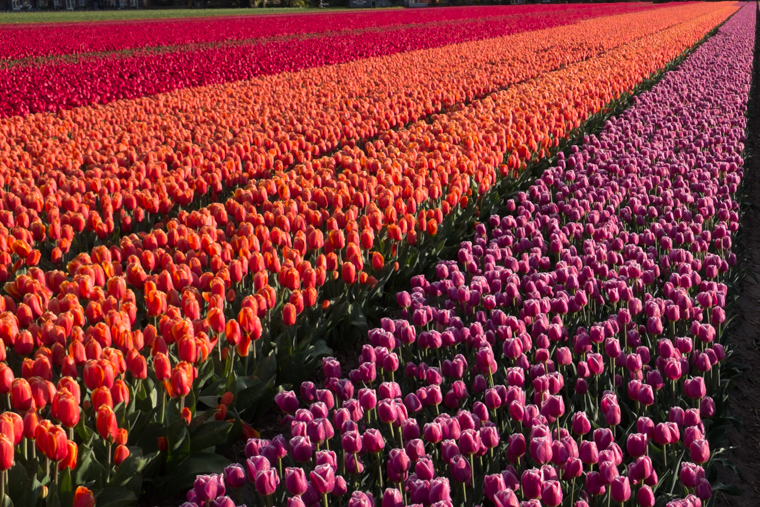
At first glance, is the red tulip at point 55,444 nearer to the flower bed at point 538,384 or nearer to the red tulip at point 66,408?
the red tulip at point 66,408

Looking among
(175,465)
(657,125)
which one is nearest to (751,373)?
(175,465)

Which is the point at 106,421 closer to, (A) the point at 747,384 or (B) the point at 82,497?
(B) the point at 82,497

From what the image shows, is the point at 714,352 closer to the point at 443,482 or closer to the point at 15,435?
the point at 443,482

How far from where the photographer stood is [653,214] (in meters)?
5.70

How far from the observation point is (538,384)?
9.52 feet

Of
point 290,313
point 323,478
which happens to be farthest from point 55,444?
point 290,313

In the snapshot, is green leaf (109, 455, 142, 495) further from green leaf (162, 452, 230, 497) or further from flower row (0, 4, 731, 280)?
flower row (0, 4, 731, 280)

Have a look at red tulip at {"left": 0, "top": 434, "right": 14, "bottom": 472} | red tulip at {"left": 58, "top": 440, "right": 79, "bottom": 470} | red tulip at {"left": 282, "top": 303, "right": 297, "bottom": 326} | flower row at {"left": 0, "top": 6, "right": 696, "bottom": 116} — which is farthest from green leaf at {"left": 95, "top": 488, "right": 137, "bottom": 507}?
flower row at {"left": 0, "top": 6, "right": 696, "bottom": 116}

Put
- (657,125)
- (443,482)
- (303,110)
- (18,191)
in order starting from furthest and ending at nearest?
(303,110) < (657,125) < (18,191) < (443,482)

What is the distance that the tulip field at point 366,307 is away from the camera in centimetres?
262

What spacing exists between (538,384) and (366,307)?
198 cm

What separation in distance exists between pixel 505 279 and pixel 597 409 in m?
1.25

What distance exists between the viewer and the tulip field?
103 inches

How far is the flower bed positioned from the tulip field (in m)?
0.02
